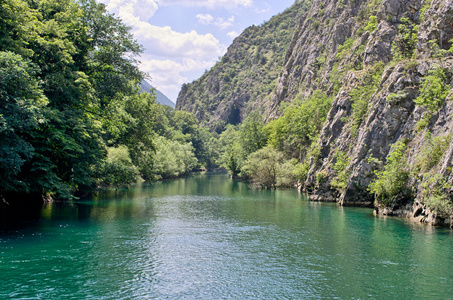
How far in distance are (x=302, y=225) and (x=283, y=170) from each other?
38.1 m

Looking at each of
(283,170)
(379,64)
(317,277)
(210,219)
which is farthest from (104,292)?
(283,170)

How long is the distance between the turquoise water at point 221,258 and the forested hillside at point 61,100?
437 centimetres

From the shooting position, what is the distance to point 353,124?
5062 cm

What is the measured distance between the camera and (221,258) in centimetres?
2222

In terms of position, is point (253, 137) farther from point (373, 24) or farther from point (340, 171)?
point (340, 171)

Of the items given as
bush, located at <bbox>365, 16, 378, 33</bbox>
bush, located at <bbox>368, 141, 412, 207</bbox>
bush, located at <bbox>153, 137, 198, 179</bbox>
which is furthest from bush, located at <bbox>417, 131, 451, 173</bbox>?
bush, located at <bbox>153, 137, 198, 179</bbox>

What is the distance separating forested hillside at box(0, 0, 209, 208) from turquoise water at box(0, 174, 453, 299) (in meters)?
4.37

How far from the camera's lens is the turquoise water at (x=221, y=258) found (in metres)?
17.0

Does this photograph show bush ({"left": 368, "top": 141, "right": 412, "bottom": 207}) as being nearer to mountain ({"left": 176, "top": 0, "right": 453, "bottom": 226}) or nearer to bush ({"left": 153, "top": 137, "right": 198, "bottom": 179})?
mountain ({"left": 176, "top": 0, "right": 453, "bottom": 226})

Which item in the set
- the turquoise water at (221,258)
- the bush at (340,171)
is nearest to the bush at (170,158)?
Answer: the bush at (340,171)

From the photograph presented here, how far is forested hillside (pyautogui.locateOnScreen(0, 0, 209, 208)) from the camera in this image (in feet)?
76.4

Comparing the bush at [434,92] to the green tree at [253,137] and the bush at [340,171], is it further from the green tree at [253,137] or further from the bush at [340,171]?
A: the green tree at [253,137]

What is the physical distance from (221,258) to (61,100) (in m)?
19.0

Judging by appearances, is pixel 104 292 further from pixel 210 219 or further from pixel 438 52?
pixel 438 52
